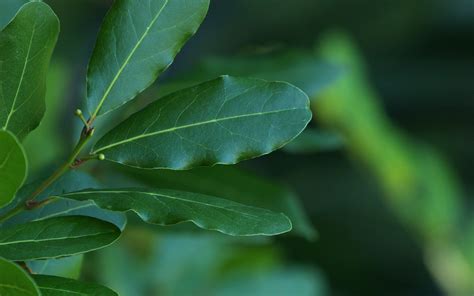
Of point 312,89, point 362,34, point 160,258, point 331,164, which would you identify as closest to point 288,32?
point 362,34

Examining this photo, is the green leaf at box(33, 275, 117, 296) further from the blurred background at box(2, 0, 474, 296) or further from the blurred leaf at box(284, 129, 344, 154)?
the blurred leaf at box(284, 129, 344, 154)

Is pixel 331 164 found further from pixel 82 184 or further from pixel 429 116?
pixel 82 184

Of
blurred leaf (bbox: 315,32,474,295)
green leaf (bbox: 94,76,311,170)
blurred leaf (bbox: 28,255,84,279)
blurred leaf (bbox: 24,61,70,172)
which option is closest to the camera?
green leaf (bbox: 94,76,311,170)

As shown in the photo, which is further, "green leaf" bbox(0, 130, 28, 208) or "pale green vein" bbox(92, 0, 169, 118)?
"pale green vein" bbox(92, 0, 169, 118)

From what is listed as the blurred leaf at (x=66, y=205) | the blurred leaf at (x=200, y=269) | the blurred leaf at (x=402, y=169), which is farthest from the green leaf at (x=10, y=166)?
the blurred leaf at (x=402, y=169)

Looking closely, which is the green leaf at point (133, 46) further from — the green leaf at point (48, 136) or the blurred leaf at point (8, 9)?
the green leaf at point (48, 136)

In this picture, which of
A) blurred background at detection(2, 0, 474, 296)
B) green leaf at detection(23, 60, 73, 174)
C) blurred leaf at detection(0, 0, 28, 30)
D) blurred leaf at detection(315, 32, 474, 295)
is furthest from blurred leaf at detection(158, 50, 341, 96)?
blurred leaf at detection(315, 32, 474, 295)

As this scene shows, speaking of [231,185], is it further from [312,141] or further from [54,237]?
[54,237]
